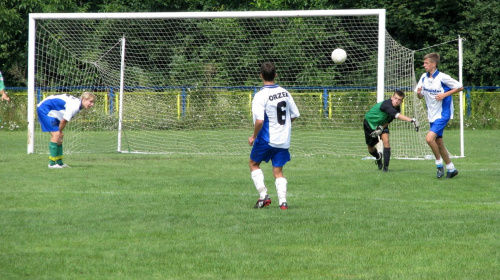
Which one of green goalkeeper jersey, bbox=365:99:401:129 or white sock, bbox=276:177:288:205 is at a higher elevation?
green goalkeeper jersey, bbox=365:99:401:129

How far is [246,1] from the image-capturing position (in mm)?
32438

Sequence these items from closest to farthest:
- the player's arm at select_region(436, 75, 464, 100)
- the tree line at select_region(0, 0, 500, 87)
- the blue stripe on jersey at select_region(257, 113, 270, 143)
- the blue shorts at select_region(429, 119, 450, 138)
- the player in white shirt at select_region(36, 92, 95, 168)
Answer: the blue stripe on jersey at select_region(257, 113, 270, 143) → the player's arm at select_region(436, 75, 464, 100) → the blue shorts at select_region(429, 119, 450, 138) → the player in white shirt at select_region(36, 92, 95, 168) → the tree line at select_region(0, 0, 500, 87)

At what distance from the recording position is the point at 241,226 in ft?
21.9

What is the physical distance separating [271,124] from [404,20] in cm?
2662

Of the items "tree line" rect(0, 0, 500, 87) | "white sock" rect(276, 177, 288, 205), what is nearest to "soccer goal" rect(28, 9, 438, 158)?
"white sock" rect(276, 177, 288, 205)

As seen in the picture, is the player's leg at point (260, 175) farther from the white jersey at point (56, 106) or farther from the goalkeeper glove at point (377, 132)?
the white jersey at point (56, 106)

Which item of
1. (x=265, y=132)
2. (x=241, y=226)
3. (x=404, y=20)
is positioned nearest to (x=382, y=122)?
(x=265, y=132)

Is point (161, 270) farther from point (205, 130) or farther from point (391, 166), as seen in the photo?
point (205, 130)

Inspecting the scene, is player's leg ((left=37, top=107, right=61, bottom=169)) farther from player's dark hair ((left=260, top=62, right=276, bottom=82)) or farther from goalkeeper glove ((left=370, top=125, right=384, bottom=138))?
player's dark hair ((left=260, top=62, right=276, bottom=82))

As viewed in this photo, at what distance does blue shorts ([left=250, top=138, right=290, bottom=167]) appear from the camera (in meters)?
7.75

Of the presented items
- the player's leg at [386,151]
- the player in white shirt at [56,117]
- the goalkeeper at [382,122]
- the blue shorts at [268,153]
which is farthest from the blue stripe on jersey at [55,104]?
the blue shorts at [268,153]

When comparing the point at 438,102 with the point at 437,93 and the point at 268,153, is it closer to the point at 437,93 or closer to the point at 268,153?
the point at 437,93

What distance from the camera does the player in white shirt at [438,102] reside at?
432 inches

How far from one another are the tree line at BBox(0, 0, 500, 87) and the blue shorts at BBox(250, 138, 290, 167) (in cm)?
2363
